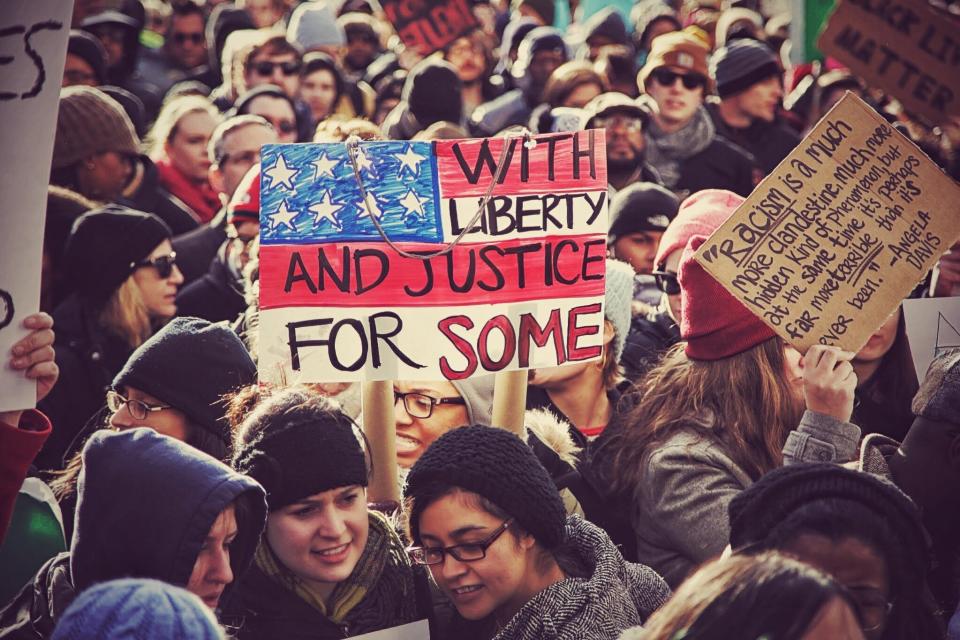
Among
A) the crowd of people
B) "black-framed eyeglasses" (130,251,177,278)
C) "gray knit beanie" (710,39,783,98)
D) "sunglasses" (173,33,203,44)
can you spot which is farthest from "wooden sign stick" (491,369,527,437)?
"sunglasses" (173,33,203,44)

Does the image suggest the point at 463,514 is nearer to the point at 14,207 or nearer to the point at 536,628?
the point at 536,628

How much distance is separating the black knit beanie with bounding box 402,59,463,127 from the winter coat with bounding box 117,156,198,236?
1683 millimetres

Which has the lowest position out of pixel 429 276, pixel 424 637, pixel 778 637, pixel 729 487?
pixel 424 637

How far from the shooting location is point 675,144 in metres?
7.96

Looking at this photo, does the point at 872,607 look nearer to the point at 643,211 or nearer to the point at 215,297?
the point at 643,211

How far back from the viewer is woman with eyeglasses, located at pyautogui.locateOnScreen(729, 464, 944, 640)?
265cm

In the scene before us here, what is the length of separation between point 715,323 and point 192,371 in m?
1.62

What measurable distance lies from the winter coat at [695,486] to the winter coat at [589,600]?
0.70 ft

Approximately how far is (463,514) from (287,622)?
0.55 m

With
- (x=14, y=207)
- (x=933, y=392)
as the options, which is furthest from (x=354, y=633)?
(x=933, y=392)

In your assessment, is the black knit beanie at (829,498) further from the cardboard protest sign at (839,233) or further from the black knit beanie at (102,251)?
the black knit beanie at (102,251)

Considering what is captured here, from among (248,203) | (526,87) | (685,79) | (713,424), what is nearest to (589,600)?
(713,424)

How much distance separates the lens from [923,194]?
12.9ft

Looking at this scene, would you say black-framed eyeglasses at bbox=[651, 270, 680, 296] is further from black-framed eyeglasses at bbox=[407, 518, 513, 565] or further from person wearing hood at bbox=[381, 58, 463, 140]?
person wearing hood at bbox=[381, 58, 463, 140]
